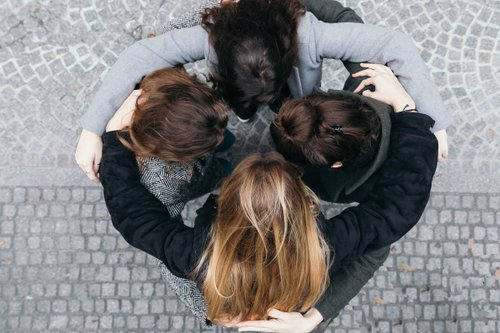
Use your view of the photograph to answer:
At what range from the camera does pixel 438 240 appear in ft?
13.2

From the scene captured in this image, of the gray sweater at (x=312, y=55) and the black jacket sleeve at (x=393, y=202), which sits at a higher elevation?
the gray sweater at (x=312, y=55)

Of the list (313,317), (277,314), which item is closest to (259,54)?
(277,314)

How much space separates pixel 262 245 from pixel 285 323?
22.8 inches

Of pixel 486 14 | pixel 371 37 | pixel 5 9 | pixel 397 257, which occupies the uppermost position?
pixel 371 37

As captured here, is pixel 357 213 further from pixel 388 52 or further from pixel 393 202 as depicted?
pixel 388 52

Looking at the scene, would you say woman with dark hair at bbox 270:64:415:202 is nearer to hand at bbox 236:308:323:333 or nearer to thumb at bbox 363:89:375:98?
thumb at bbox 363:89:375:98

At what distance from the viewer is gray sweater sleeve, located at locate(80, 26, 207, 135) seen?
2697 millimetres

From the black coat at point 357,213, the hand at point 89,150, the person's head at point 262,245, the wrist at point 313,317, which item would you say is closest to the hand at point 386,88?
the black coat at point 357,213

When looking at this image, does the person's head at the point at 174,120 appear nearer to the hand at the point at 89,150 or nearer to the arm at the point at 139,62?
the arm at the point at 139,62

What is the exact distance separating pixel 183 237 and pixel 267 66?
0.94m

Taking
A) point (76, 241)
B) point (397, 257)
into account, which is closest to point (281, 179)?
point (397, 257)

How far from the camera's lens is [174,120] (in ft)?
7.78

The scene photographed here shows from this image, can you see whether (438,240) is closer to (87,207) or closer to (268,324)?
(268,324)

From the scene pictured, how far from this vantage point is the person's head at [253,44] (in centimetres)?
243
